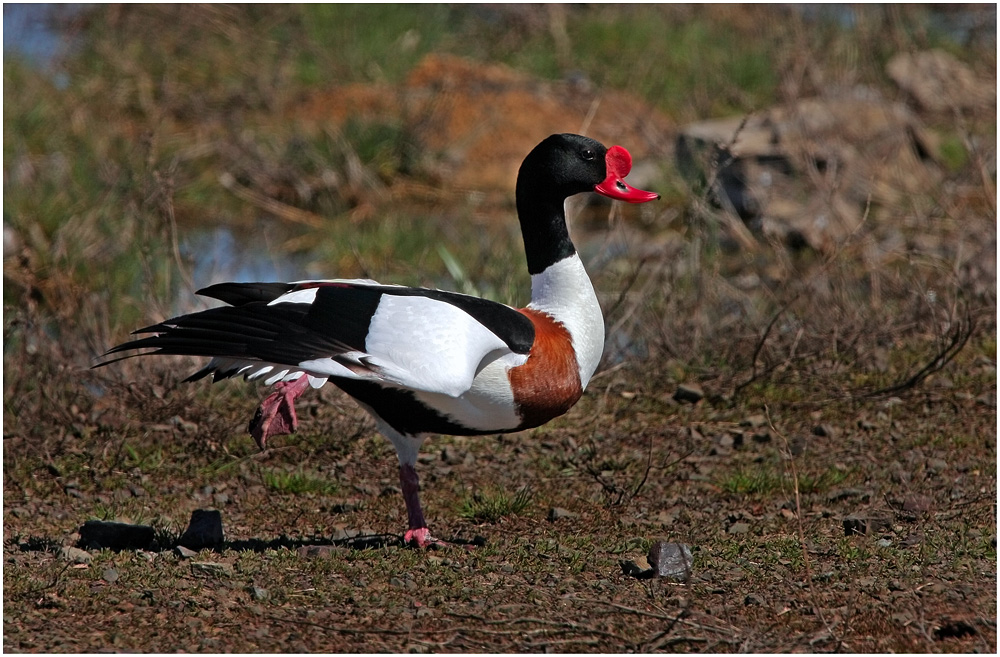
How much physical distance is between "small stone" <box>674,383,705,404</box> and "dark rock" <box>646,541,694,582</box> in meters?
2.35

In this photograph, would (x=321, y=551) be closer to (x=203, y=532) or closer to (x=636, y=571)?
(x=203, y=532)

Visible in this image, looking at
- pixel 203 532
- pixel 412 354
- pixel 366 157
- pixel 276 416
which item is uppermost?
pixel 366 157

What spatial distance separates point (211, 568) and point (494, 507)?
1308mm

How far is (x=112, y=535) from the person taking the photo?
4.78 m

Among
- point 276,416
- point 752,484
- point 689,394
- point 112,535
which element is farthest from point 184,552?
point 689,394

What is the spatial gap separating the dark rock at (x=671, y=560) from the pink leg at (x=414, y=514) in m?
0.86

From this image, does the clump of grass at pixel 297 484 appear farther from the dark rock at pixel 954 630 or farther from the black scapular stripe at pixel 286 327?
the dark rock at pixel 954 630

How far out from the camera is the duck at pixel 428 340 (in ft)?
14.0

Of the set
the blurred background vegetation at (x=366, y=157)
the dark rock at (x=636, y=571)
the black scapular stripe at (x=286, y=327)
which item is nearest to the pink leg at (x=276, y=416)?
the black scapular stripe at (x=286, y=327)

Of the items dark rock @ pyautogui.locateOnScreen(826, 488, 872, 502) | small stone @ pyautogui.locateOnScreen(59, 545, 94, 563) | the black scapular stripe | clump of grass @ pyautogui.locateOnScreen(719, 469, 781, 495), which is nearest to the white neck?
the black scapular stripe

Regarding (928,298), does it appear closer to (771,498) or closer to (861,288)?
(861,288)

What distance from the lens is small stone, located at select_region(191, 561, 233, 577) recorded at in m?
4.38

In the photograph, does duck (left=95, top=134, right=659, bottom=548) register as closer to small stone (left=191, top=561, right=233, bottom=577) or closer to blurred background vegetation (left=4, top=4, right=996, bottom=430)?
small stone (left=191, top=561, right=233, bottom=577)

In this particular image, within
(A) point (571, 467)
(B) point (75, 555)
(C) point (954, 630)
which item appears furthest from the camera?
(A) point (571, 467)
